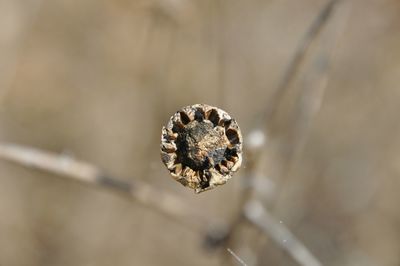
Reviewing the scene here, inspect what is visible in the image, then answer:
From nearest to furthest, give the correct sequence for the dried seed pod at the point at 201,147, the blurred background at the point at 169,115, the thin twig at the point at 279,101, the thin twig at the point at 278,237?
1. the dried seed pod at the point at 201,147
2. the thin twig at the point at 279,101
3. the thin twig at the point at 278,237
4. the blurred background at the point at 169,115

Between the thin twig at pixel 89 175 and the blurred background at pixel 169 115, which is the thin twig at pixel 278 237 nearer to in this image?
the thin twig at pixel 89 175

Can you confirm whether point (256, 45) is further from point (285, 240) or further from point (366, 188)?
point (285, 240)

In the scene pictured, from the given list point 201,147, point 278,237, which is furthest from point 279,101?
point 201,147

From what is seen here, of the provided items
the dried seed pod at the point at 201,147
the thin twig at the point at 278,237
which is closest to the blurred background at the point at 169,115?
the thin twig at the point at 278,237

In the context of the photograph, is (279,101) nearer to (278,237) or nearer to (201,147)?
(278,237)

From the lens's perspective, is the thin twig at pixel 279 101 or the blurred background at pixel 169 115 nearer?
the thin twig at pixel 279 101

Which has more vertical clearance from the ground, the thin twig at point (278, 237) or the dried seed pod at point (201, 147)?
the thin twig at point (278, 237)

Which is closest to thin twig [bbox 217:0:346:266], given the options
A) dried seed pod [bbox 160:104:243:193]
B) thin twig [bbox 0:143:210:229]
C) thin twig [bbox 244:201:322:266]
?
thin twig [bbox 244:201:322:266]

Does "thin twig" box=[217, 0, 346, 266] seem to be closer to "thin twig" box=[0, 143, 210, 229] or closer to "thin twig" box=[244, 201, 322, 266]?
"thin twig" box=[244, 201, 322, 266]
